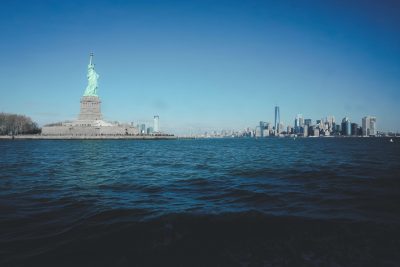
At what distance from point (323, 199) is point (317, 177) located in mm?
7035

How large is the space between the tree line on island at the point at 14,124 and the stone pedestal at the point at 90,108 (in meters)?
28.1

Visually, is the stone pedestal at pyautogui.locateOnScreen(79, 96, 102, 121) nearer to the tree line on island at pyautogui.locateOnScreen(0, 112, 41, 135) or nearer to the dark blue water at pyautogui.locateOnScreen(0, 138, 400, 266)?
the tree line on island at pyautogui.locateOnScreen(0, 112, 41, 135)

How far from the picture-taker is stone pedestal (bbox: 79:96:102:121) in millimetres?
120100

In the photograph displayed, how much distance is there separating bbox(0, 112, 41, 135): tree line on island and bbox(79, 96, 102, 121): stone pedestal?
28.1 m

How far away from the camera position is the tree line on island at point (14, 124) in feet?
407

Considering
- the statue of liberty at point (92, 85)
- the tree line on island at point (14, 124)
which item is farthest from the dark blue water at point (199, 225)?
the tree line on island at point (14, 124)

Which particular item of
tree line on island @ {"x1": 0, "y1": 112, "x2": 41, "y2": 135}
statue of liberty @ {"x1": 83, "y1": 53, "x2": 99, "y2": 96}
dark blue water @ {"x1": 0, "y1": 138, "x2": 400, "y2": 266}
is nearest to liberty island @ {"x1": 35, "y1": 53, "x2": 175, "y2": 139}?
statue of liberty @ {"x1": 83, "y1": 53, "x2": 99, "y2": 96}

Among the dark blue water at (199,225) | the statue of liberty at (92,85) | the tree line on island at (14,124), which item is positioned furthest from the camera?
the tree line on island at (14,124)

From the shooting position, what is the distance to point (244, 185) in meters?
15.1

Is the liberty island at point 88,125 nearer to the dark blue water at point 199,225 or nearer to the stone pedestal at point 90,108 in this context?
the stone pedestal at point 90,108

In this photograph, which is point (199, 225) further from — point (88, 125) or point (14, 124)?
point (14, 124)

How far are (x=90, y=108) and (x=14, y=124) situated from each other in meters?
35.1

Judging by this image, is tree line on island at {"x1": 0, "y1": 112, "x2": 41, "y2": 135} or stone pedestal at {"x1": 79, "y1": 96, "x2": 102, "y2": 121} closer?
stone pedestal at {"x1": 79, "y1": 96, "x2": 102, "y2": 121}

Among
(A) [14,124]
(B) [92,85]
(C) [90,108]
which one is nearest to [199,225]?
(B) [92,85]
